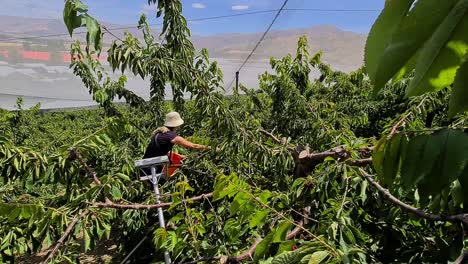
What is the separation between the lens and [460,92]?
1.14ft

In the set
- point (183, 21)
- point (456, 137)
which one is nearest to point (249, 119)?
point (183, 21)

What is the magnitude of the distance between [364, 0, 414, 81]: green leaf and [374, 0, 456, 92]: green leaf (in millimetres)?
16

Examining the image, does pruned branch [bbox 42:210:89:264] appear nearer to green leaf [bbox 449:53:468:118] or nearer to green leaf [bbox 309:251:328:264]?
green leaf [bbox 309:251:328:264]

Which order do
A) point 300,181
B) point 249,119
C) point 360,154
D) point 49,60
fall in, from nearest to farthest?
point 300,181 < point 360,154 < point 249,119 < point 49,60

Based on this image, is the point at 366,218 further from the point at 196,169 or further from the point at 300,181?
the point at 196,169

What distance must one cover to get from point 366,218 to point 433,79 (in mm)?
1562

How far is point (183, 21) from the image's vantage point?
2.81 meters

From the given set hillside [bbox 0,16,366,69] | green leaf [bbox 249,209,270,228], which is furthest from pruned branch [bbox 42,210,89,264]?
hillside [bbox 0,16,366,69]

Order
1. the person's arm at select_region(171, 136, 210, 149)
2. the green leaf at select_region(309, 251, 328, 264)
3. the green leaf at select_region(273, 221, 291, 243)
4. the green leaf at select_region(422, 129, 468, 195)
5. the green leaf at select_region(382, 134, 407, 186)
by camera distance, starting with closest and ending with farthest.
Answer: the green leaf at select_region(422, 129, 468, 195) → the green leaf at select_region(382, 134, 407, 186) → the green leaf at select_region(309, 251, 328, 264) → the green leaf at select_region(273, 221, 291, 243) → the person's arm at select_region(171, 136, 210, 149)

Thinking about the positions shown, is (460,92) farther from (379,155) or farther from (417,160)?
(379,155)

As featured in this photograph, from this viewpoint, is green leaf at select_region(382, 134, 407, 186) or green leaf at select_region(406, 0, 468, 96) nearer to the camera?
green leaf at select_region(406, 0, 468, 96)

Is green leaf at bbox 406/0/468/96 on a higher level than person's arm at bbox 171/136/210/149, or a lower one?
higher

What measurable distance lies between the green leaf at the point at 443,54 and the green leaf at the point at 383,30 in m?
0.04

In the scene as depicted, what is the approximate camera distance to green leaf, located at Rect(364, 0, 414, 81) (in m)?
0.35
